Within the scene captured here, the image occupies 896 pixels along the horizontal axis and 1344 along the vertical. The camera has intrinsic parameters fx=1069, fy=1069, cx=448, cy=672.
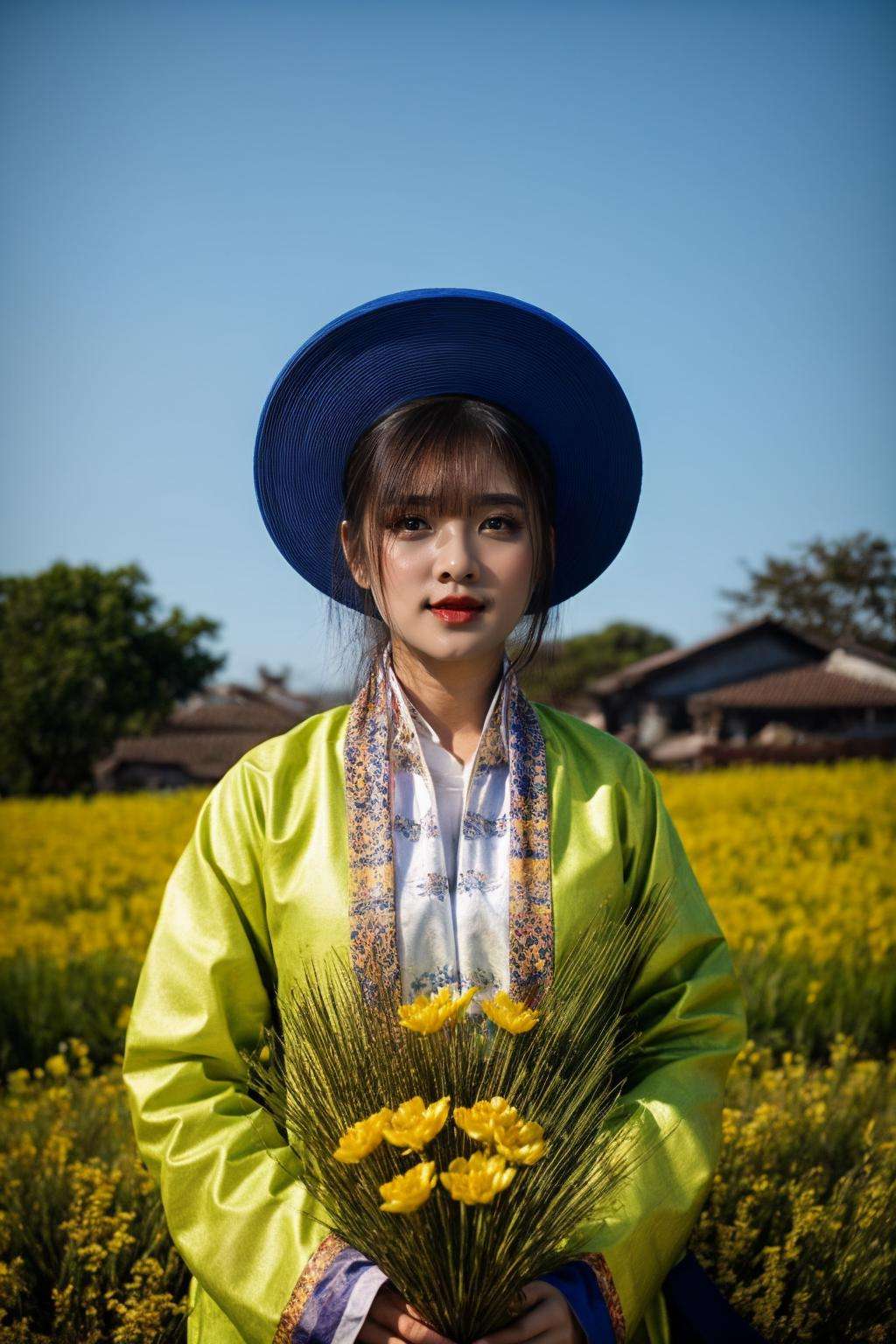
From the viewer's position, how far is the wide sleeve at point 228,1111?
1.34 metres

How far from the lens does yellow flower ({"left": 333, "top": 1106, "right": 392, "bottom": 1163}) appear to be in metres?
1.09

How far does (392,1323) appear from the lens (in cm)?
126

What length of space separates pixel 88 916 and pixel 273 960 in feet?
14.9

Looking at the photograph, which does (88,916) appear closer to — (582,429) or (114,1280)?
(114,1280)

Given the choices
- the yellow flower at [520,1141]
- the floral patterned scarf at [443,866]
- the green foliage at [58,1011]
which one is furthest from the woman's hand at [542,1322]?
the green foliage at [58,1011]

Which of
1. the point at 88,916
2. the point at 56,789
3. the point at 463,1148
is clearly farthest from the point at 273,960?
the point at 56,789

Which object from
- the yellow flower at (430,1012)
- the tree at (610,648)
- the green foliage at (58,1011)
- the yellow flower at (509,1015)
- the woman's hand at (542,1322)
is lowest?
the green foliage at (58,1011)

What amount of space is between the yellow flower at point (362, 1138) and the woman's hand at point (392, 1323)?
28 cm

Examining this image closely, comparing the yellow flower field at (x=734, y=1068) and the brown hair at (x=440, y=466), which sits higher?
the brown hair at (x=440, y=466)

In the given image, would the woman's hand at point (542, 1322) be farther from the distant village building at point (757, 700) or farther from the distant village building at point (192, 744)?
the distant village building at point (192, 744)

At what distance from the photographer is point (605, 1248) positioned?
4.52 feet

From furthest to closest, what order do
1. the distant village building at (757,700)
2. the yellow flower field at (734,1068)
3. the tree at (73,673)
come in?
the tree at (73,673), the distant village building at (757,700), the yellow flower field at (734,1068)

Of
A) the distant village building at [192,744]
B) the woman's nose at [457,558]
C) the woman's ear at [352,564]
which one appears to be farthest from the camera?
the distant village building at [192,744]

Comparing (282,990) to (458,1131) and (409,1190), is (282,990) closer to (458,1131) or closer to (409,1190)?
(458,1131)
